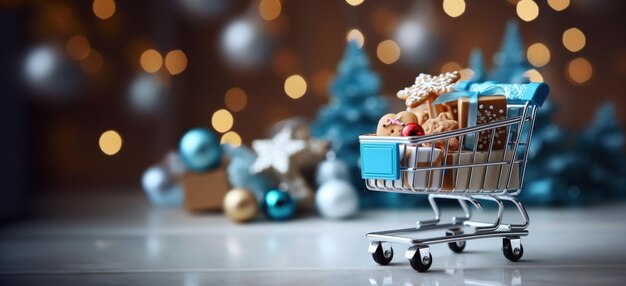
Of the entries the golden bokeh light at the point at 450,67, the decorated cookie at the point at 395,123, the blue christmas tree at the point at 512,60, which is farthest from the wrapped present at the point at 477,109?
the golden bokeh light at the point at 450,67

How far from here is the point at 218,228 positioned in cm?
459

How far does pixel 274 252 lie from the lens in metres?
3.71

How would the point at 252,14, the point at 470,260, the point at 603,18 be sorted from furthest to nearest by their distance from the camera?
1. the point at 603,18
2. the point at 252,14
3. the point at 470,260

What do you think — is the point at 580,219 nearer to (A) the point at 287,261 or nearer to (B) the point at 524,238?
(B) the point at 524,238

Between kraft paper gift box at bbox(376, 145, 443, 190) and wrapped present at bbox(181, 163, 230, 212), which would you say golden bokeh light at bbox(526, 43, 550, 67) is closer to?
Result: wrapped present at bbox(181, 163, 230, 212)

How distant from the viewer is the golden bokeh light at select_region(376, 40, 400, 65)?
647 centimetres

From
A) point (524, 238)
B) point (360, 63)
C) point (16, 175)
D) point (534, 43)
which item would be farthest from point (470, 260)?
point (534, 43)

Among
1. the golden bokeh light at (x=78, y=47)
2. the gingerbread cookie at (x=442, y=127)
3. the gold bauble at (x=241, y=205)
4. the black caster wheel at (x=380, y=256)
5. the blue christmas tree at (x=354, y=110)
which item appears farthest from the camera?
the golden bokeh light at (x=78, y=47)

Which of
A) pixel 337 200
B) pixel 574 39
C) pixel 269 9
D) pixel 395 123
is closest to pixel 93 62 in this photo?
pixel 269 9

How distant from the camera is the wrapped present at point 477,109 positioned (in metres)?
3.20

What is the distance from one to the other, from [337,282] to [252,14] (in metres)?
3.27

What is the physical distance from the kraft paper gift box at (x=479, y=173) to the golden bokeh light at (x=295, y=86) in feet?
11.1

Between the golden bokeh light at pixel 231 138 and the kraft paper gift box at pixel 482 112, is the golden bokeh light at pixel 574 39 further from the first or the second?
the kraft paper gift box at pixel 482 112

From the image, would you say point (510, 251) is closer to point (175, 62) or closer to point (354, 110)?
point (354, 110)
